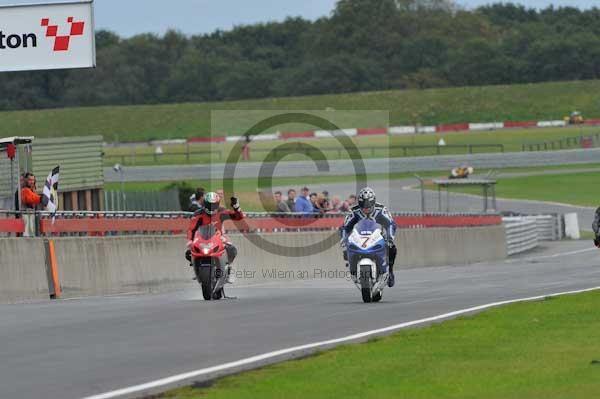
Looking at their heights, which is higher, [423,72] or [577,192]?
[423,72]

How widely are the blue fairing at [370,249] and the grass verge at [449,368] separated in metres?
4.59

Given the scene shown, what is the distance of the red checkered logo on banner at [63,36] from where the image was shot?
81.4 feet

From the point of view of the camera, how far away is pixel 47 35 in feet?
81.9

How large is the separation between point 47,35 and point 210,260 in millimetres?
6627

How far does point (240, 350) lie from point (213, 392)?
2509 millimetres

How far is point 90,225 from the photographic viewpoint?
24234 millimetres

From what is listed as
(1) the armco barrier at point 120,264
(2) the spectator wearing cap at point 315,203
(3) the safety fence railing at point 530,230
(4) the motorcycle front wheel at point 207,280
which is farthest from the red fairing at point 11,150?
(3) the safety fence railing at point 530,230

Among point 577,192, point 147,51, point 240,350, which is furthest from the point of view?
point 147,51

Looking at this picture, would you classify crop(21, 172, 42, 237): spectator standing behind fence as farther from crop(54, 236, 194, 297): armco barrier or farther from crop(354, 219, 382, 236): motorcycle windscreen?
crop(354, 219, 382, 236): motorcycle windscreen

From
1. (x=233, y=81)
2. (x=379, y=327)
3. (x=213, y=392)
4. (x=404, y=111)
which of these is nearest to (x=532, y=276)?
(x=379, y=327)

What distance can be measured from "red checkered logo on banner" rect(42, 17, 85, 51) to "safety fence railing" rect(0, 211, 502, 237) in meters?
2.84

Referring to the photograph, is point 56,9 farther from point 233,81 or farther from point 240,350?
point 233,81

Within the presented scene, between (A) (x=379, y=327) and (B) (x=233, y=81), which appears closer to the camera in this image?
(A) (x=379, y=327)

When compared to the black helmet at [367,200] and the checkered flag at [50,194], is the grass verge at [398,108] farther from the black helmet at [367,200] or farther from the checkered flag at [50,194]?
the black helmet at [367,200]
